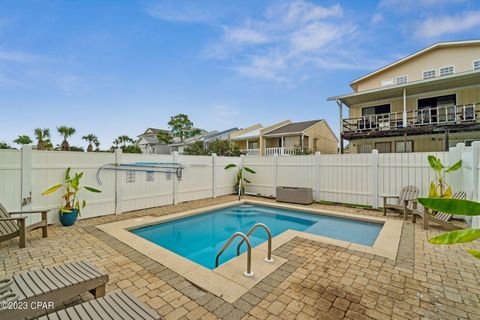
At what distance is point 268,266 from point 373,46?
1479cm

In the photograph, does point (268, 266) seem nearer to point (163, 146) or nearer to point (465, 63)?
point (465, 63)

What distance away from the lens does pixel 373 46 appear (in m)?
13.3

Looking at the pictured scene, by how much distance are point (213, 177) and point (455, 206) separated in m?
11.0

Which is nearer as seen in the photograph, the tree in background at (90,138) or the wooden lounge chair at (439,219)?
the wooden lounge chair at (439,219)

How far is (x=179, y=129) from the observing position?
3512 cm

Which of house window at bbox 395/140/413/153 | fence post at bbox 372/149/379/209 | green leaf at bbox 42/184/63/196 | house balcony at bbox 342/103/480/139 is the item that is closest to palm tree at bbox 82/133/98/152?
green leaf at bbox 42/184/63/196

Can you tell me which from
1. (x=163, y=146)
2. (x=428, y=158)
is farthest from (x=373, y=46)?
(x=163, y=146)

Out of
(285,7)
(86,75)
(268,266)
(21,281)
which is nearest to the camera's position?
(21,281)

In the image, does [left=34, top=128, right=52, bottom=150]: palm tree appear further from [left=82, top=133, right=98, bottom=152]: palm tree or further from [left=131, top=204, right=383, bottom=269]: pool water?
[left=131, top=204, right=383, bottom=269]: pool water

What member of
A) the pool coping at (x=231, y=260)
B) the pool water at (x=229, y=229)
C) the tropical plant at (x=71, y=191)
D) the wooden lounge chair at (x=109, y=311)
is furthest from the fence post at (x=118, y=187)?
the wooden lounge chair at (x=109, y=311)

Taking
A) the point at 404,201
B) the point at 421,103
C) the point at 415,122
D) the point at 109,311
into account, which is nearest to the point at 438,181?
the point at 404,201

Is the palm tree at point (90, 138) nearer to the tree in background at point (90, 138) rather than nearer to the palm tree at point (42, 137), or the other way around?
the tree in background at point (90, 138)

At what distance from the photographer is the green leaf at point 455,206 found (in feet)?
5.19

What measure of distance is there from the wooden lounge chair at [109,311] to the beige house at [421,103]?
664 inches
